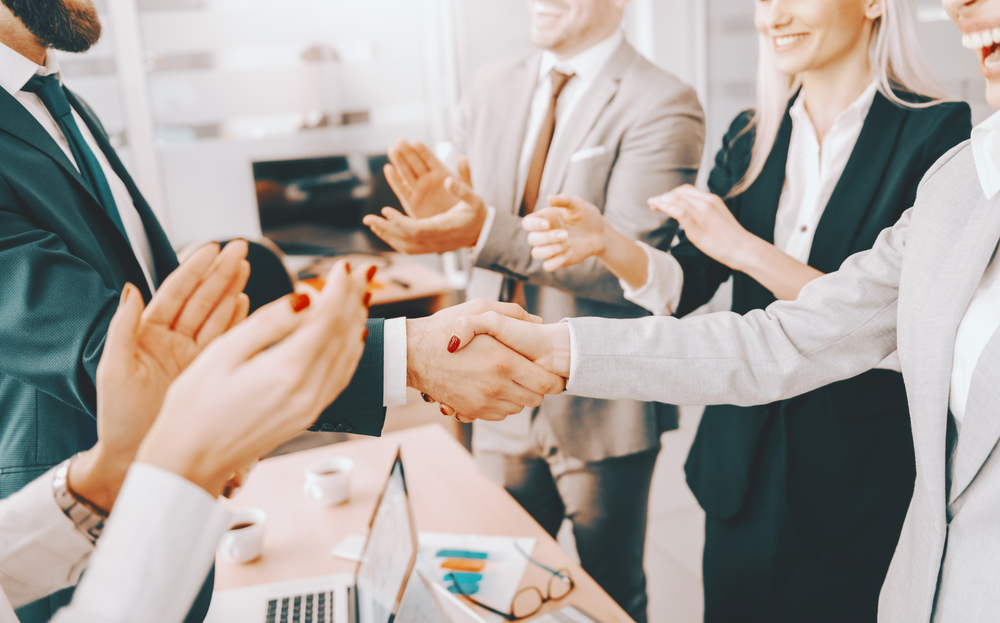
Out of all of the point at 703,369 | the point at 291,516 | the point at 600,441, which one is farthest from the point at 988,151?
the point at 291,516

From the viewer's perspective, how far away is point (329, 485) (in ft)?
5.26

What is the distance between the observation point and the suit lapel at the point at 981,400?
0.76 m

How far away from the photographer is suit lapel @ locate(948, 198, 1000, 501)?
760mm

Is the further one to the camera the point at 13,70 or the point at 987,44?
the point at 13,70

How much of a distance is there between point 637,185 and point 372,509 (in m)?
1.04

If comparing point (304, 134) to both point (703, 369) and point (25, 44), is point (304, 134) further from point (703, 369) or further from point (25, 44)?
point (703, 369)

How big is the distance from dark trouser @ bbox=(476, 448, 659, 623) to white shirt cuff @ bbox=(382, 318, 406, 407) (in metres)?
0.79

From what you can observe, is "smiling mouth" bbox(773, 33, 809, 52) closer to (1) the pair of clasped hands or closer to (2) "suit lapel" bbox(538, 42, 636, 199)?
(1) the pair of clasped hands

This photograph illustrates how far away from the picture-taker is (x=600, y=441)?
172 cm

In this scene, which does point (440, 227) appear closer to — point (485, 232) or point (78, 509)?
point (485, 232)

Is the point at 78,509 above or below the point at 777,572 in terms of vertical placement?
above

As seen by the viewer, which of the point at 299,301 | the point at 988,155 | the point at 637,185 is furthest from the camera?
the point at 637,185

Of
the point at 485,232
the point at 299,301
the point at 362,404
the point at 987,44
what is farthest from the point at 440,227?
the point at 987,44

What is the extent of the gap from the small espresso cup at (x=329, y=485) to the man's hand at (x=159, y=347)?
0.89 metres
